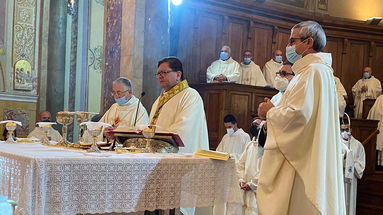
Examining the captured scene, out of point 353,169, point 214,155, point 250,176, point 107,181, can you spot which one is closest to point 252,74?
point 353,169

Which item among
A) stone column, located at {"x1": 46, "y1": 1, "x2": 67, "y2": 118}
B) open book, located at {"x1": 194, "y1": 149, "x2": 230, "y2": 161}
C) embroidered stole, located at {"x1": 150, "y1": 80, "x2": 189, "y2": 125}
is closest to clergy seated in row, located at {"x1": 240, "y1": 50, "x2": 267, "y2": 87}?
stone column, located at {"x1": 46, "y1": 1, "x2": 67, "y2": 118}

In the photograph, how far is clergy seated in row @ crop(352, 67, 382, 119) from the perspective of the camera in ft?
42.0

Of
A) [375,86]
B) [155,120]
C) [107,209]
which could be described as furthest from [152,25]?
[375,86]

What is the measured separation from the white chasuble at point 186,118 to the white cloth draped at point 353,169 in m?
4.28

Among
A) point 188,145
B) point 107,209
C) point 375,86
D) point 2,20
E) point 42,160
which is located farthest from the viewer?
point 375,86

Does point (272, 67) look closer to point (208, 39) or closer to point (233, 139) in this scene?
point (208, 39)

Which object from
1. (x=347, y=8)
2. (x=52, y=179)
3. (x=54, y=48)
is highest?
(x=347, y=8)

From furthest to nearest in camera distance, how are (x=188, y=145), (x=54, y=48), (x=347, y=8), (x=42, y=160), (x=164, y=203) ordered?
1. (x=347, y=8)
2. (x=54, y=48)
3. (x=188, y=145)
4. (x=164, y=203)
5. (x=42, y=160)

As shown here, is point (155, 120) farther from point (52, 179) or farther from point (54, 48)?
→ point (54, 48)

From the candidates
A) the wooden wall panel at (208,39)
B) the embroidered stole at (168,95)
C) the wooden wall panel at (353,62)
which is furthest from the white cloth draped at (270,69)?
the embroidered stole at (168,95)

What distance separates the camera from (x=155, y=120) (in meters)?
4.82

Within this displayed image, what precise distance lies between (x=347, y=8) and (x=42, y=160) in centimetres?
1318

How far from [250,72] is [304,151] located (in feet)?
26.5

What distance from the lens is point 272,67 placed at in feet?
39.7
